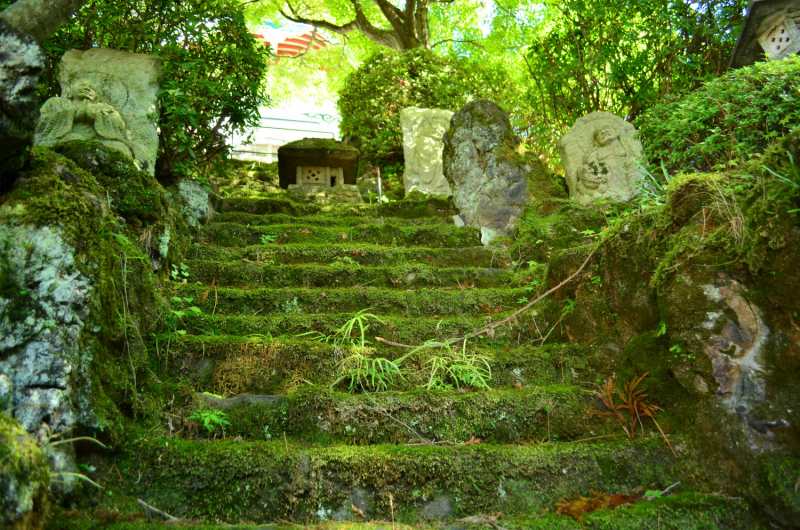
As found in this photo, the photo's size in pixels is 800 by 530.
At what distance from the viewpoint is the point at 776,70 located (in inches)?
133

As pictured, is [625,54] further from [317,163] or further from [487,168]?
[317,163]

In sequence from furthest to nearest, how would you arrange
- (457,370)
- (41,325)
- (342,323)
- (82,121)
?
(82,121)
(342,323)
(457,370)
(41,325)

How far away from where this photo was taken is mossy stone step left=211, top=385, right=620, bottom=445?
2365mm

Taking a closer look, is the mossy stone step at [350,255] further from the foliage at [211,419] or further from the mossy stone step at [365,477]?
the mossy stone step at [365,477]

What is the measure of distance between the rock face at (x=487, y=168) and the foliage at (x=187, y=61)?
2.22 m

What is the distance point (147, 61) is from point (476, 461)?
4.56 metres

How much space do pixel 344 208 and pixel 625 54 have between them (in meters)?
3.86

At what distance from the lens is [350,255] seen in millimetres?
4215

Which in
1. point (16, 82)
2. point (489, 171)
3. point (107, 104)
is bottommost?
point (489, 171)

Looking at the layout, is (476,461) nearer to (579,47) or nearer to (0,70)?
(0,70)

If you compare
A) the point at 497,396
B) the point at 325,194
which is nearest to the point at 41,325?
the point at 497,396

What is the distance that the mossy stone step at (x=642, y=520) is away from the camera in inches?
71.9

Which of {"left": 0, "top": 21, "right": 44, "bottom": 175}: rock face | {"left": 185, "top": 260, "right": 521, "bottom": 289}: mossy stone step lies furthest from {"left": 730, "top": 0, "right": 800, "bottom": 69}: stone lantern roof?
{"left": 0, "top": 21, "right": 44, "bottom": 175}: rock face

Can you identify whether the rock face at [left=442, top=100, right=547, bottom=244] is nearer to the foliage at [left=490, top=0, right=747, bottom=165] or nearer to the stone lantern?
the foliage at [left=490, top=0, right=747, bottom=165]
